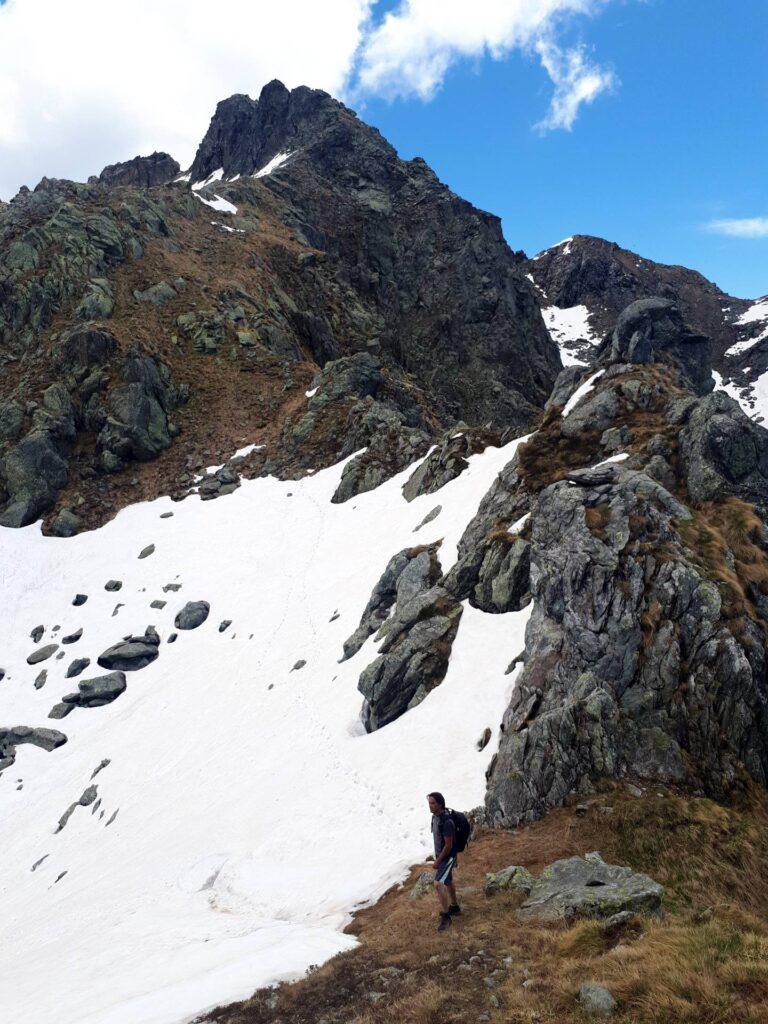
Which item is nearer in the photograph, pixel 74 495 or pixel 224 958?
pixel 224 958

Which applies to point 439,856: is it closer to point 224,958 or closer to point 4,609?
point 224,958

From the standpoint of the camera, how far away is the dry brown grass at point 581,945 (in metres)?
6.91

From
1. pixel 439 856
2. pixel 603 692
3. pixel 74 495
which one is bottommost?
pixel 439 856

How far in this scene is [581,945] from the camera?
8633 millimetres

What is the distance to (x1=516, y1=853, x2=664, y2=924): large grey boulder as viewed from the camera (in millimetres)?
9594

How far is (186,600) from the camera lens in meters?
36.8

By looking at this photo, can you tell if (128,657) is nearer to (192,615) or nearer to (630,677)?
(192,615)

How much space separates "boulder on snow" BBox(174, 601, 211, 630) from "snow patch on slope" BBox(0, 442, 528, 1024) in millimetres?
638

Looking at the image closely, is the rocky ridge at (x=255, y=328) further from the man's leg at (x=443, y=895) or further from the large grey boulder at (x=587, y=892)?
the man's leg at (x=443, y=895)

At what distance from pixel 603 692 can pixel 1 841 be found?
991 inches

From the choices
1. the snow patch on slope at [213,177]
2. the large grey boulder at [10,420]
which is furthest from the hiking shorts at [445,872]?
the snow patch on slope at [213,177]

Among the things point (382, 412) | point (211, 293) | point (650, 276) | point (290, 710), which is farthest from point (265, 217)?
point (650, 276)

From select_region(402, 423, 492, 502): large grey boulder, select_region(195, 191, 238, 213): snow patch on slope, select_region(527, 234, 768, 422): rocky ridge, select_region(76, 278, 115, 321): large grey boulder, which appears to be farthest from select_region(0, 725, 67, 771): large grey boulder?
select_region(527, 234, 768, 422): rocky ridge

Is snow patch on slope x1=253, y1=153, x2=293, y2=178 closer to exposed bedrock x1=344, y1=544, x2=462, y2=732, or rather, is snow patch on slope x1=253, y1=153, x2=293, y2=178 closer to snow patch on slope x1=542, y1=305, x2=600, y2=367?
snow patch on slope x1=542, y1=305, x2=600, y2=367
